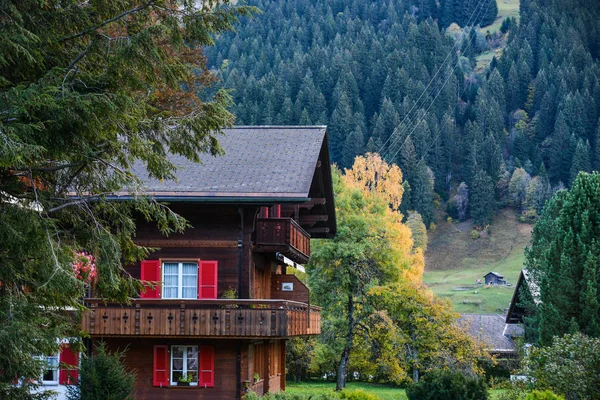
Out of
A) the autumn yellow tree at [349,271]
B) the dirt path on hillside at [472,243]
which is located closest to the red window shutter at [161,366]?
the autumn yellow tree at [349,271]

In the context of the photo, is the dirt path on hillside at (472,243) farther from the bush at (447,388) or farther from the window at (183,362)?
the bush at (447,388)

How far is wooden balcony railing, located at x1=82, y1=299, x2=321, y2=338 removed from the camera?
26297 millimetres

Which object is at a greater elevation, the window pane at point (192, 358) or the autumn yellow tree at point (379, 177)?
the autumn yellow tree at point (379, 177)

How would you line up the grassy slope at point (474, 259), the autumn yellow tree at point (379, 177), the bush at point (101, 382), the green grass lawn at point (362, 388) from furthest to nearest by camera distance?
the grassy slope at point (474, 259) → the autumn yellow tree at point (379, 177) → the green grass lawn at point (362, 388) → the bush at point (101, 382)

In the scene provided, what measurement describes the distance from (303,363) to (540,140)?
134 meters

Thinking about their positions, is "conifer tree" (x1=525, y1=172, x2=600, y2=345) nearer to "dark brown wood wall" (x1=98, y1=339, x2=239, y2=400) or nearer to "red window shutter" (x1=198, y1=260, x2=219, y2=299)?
"dark brown wood wall" (x1=98, y1=339, x2=239, y2=400)

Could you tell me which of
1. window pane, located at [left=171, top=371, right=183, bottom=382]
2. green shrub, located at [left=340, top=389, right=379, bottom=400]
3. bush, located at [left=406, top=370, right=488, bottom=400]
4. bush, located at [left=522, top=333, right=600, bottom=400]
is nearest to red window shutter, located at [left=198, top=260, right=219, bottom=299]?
window pane, located at [left=171, top=371, right=183, bottom=382]

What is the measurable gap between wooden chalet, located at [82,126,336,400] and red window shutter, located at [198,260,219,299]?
0.11 feet

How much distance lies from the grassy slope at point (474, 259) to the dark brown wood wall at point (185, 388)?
76157mm

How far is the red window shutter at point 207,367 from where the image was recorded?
28.1m

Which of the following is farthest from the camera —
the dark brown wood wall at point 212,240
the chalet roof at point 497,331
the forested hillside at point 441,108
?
the forested hillside at point 441,108

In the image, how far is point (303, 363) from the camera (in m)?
54.2

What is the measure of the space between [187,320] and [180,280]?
112 inches

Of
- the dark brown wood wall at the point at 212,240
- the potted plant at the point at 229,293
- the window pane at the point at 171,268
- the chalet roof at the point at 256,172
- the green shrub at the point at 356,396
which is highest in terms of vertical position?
the chalet roof at the point at 256,172
